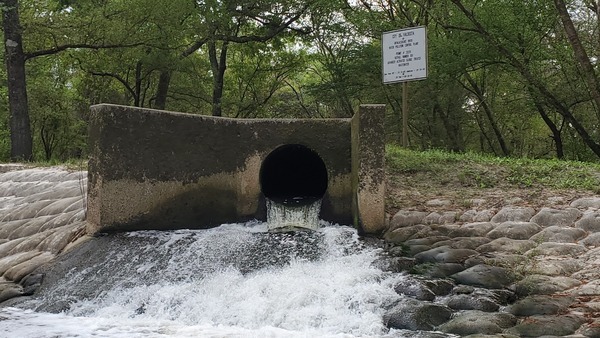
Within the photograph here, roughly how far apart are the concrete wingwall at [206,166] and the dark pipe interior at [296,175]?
1741 millimetres

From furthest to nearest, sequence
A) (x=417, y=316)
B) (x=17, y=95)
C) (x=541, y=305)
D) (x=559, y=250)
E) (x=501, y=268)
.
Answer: (x=17, y=95)
(x=559, y=250)
(x=501, y=268)
(x=417, y=316)
(x=541, y=305)

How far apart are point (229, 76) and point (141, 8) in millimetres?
9651

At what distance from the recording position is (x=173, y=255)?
23.0ft

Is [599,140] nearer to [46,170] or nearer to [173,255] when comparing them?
[173,255]

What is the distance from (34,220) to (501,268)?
7230 millimetres

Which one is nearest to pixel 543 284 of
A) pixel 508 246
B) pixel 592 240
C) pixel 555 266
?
pixel 555 266

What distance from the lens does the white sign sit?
1007 centimetres

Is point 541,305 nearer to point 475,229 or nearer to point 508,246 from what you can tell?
point 508,246

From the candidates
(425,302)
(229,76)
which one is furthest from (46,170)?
(229,76)

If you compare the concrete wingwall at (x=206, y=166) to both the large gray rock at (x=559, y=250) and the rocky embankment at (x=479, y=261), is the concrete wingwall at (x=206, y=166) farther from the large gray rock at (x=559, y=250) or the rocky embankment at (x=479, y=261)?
the large gray rock at (x=559, y=250)

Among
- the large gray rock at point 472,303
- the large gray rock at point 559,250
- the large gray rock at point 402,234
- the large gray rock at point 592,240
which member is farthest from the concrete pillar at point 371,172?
the large gray rock at point 592,240

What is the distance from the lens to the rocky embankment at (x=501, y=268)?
466cm

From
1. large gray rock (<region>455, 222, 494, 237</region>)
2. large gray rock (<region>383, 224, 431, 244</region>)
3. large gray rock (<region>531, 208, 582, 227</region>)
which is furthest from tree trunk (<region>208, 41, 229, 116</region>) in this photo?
large gray rock (<region>531, 208, 582, 227</region>)

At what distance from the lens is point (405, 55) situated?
1027 centimetres
